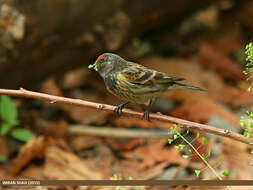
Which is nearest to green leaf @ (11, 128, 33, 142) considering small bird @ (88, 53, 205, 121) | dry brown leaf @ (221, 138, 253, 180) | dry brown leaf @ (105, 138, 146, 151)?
dry brown leaf @ (105, 138, 146, 151)

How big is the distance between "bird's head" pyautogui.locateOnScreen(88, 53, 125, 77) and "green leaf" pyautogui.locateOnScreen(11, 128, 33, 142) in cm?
182

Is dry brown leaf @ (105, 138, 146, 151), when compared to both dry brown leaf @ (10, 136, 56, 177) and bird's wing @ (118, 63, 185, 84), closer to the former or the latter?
dry brown leaf @ (10, 136, 56, 177)

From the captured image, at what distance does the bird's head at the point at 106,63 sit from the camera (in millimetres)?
3616

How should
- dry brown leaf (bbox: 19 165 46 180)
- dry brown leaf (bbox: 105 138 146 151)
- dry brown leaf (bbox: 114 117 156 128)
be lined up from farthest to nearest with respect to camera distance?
1. dry brown leaf (bbox: 114 117 156 128)
2. dry brown leaf (bbox: 105 138 146 151)
3. dry brown leaf (bbox: 19 165 46 180)

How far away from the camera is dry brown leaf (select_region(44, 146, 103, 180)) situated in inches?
186

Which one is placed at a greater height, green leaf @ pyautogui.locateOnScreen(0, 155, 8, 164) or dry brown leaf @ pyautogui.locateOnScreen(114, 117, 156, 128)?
dry brown leaf @ pyautogui.locateOnScreen(114, 117, 156, 128)

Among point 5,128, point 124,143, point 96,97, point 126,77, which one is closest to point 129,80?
point 126,77

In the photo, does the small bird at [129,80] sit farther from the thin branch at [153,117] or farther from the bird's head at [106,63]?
the thin branch at [153,117]

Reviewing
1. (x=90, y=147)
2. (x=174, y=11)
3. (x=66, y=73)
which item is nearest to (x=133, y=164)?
(x=90, y=147)

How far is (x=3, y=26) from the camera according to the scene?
14.8 ft

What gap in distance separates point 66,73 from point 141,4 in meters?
1.68

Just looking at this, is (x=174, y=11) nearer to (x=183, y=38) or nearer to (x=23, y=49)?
(x=183, y=38)

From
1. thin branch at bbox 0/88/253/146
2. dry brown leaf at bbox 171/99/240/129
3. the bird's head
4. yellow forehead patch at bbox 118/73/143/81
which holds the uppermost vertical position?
the bird's head

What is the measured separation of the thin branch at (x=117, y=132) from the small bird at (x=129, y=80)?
64.8 inches
